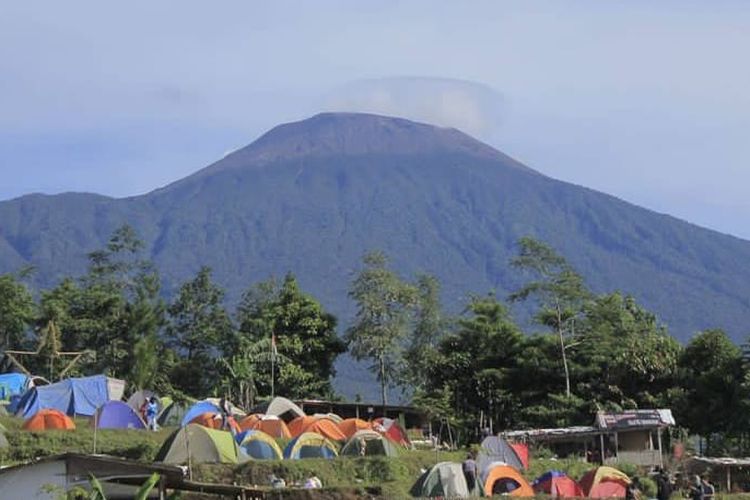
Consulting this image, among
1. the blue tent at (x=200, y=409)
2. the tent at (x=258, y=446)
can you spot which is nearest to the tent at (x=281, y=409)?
the blue tent at (x=200, y=409)

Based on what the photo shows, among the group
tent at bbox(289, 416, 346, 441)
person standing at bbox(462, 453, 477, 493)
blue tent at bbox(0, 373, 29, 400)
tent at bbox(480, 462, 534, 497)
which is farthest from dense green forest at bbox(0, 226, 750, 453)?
person standing at bbox(462, 453, 477, 493)

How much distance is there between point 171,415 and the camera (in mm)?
41281

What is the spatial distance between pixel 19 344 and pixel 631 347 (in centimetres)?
2752

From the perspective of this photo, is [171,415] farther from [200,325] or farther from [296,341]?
[200,325]

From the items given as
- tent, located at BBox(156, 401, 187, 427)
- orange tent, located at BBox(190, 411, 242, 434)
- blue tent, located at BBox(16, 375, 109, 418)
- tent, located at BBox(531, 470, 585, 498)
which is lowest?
tent, located at BBox(531, 470, 585, 498)

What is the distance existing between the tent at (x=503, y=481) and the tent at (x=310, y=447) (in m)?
4.82

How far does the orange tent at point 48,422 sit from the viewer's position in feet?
115

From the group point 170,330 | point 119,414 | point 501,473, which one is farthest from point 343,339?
point 501,473

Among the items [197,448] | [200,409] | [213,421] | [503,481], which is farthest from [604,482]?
[200,409]

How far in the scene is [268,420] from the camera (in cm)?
3650

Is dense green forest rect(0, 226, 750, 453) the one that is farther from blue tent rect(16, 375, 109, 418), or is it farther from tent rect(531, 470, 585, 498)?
tent rect(531, 470, 585, 498)

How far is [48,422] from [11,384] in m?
11.5

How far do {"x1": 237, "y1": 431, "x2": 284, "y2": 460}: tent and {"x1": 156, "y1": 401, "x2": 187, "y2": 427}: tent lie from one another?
821cm

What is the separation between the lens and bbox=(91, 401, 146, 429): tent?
124ft
